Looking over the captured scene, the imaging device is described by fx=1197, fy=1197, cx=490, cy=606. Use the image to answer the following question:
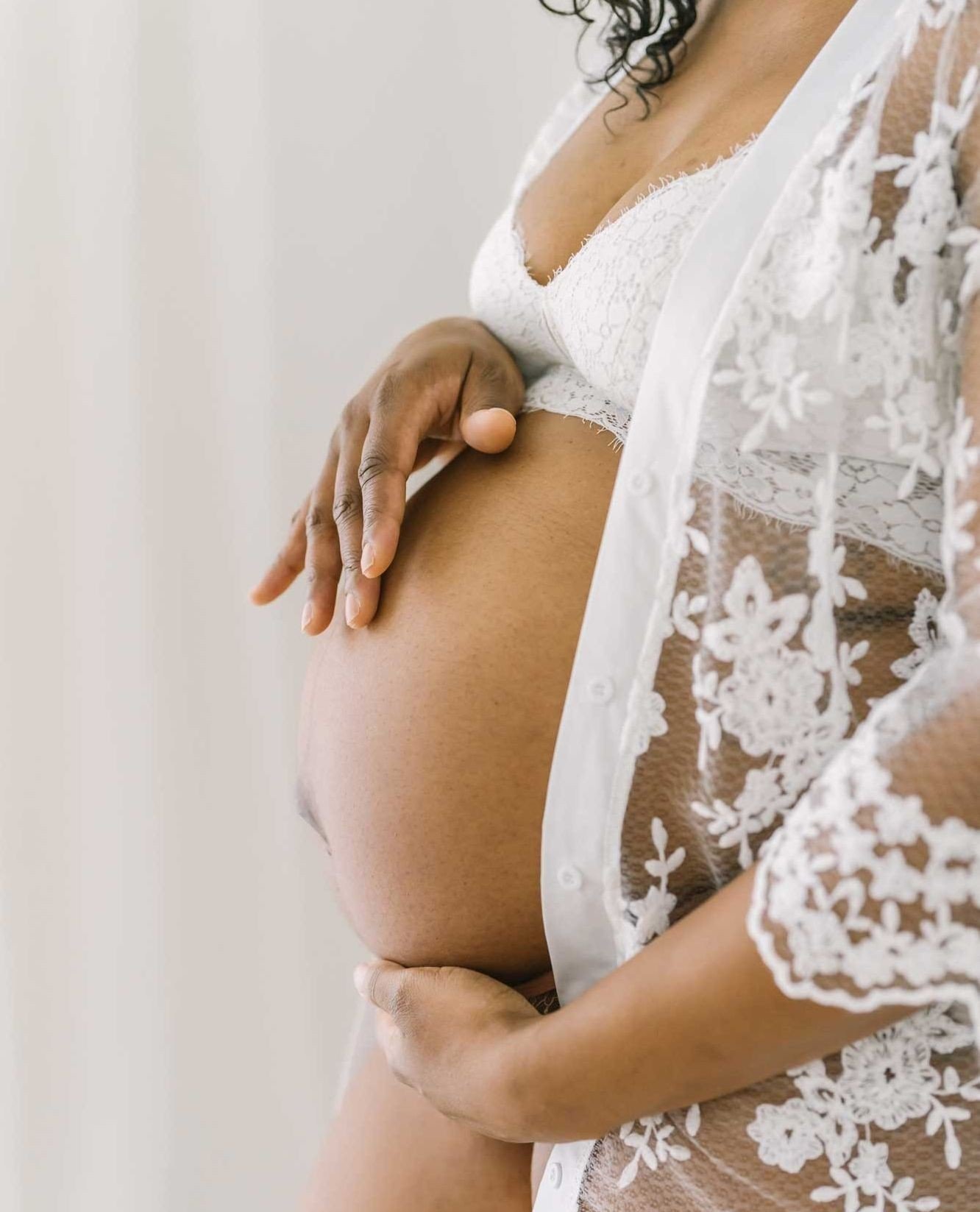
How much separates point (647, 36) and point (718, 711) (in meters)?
0.67

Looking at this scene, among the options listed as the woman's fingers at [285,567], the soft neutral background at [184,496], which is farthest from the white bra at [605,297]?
the soft neutral background at [184,496]

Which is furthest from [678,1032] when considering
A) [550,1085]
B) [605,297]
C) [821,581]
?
[605,297]

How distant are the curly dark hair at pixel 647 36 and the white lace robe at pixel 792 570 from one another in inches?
13.1

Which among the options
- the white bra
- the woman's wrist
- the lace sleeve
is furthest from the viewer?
the white bra

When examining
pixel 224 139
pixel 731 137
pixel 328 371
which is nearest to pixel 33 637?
pixel 328 371

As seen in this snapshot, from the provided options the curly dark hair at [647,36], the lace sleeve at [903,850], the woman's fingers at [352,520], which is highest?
the curly dark hair at [647,36]

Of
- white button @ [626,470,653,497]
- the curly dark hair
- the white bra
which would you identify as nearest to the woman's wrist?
white button @ [626,470,653,497]

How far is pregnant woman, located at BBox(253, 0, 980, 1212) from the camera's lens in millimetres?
513

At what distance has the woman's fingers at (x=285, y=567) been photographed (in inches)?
39.1

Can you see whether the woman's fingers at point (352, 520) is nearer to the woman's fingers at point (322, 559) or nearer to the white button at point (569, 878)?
the woman's fingers at point (322, 559)

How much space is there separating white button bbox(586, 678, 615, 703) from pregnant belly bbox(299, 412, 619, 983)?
0.25ft

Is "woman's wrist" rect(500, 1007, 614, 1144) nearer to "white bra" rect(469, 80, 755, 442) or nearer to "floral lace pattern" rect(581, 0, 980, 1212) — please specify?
"floral lace pattern" rect(581, 0, 980, 1212)

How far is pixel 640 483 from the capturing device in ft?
2.06

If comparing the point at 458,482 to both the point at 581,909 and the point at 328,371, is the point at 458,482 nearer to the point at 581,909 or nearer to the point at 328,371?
the point at 581,909
